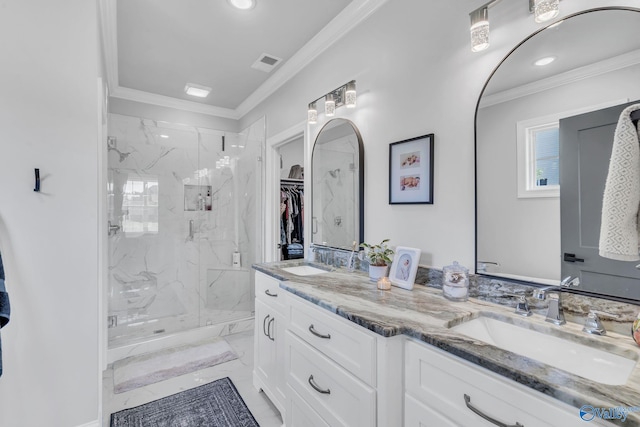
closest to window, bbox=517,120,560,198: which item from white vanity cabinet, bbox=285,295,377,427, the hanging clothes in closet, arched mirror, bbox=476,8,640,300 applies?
arched mirror, bbox=476,8,640,300

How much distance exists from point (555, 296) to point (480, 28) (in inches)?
43.4

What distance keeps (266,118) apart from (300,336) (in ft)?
7.82

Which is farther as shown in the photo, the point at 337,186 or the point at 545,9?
the point at 337,186

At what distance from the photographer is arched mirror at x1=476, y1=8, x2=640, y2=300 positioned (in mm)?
991

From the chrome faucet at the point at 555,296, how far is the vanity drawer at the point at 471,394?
435 mm

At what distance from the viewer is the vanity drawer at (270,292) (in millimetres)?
1857

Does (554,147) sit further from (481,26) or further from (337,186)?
(337,186)

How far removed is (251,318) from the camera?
350 centimetres

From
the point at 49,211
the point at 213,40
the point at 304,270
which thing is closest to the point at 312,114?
the point at 213,40

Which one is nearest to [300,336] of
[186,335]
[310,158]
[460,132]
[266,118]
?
[460,132]

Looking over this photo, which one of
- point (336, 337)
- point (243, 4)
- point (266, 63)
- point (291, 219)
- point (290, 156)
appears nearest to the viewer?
point (336, 337)

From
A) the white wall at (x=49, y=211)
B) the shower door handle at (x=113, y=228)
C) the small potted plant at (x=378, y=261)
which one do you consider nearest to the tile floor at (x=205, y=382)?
the white wall at (x=49, y=211)

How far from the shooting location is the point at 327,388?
131 centimetres

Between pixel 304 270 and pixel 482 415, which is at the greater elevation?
pixel 304 270
